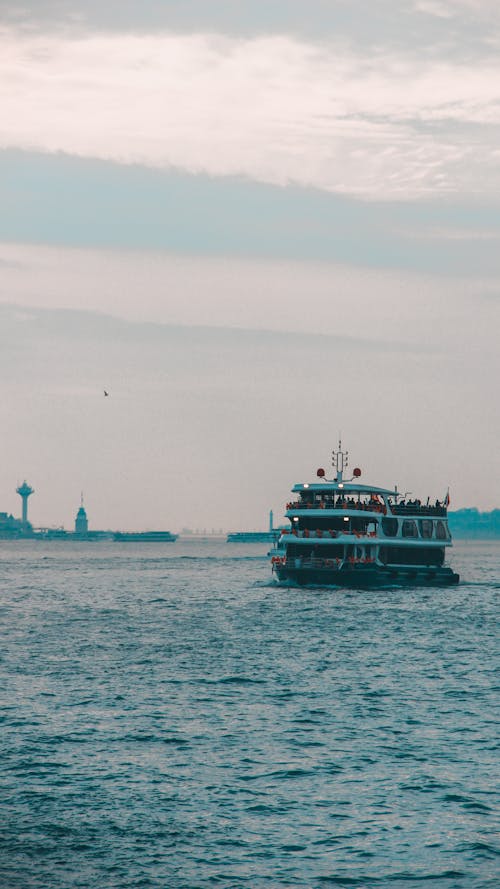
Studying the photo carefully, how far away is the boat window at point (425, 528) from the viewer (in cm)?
10744

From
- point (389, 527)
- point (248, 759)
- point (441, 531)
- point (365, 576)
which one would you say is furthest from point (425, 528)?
point (248, 759)

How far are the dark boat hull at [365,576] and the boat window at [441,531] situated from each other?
129 inches

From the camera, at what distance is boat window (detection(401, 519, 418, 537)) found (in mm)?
106062

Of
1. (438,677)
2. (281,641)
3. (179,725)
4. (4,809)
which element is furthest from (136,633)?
(4,809)

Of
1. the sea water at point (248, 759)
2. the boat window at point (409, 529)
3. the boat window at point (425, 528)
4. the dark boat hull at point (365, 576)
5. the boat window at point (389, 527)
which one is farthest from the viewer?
the boat window at point (425, 528)

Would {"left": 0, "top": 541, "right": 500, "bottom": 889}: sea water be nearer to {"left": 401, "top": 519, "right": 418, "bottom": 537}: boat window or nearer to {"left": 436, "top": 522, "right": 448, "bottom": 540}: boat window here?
{"left": 401, "top": 519, "right": 418, "bottom": 537}: boat window

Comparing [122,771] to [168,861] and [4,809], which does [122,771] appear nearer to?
[4,809]

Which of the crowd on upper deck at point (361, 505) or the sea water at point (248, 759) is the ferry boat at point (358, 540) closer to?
the crowd on upper deck at point (361, 505)

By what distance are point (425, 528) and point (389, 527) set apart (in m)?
4.86

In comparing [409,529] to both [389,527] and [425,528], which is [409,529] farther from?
[389,527]

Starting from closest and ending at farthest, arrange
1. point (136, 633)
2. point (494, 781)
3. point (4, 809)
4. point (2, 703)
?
point (4, 809) → point (494, 781) → point (2, 703) → point (136, 633)

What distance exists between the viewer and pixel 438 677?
48906 millimetres

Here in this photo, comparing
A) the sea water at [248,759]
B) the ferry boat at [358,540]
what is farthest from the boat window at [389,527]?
the sea water at [248,759]

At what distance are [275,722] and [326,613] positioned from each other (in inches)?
1765
